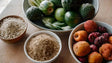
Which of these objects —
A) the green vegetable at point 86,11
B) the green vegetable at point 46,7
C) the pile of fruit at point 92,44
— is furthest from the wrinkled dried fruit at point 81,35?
the green vegetable at point 46,7

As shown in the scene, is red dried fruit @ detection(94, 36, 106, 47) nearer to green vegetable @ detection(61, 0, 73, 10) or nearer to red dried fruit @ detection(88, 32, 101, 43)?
red dried fruit @ detection(88, 32, 101, 43)

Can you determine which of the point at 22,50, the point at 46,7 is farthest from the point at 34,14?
the point at 22,50

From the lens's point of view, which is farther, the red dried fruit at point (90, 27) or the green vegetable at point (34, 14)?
the green vegetable at point (34, 14)

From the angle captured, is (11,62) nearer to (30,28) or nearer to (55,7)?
(30,28)

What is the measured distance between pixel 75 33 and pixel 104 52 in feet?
0.47

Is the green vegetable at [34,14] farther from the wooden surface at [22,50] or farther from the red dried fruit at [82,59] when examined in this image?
the red dried fruit at [82,59]

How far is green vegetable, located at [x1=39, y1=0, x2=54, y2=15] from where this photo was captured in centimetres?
77

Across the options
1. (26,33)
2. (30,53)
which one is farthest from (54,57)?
(26,33)

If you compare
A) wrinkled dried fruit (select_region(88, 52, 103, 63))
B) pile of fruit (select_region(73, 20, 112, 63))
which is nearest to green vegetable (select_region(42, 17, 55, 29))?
pile of fruit (select_region(73, 20, 112, 63))

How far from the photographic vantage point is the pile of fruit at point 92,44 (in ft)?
1.88

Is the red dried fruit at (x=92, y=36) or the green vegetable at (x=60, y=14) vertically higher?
the green vegetable at (x=60, y=14)

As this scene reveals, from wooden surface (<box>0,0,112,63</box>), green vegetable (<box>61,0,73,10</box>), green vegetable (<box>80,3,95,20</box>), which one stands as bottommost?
wooden surface (<box>0,0,112,63</box>)

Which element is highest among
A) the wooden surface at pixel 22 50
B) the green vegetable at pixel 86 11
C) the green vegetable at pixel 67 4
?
the green vegetable at pixel 67 4

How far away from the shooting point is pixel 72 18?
2.34 feet
